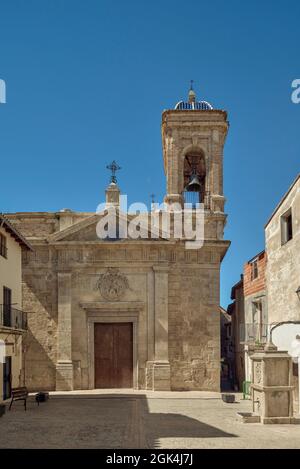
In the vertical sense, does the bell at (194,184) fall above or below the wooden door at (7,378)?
above

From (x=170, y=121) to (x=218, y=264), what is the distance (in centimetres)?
691

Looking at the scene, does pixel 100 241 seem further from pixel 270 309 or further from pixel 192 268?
pixel 270 309

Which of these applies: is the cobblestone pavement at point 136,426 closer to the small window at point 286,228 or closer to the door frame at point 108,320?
the door frame at point 108,320

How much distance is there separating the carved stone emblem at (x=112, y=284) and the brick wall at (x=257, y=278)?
19.3 feet

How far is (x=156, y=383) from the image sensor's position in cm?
2716

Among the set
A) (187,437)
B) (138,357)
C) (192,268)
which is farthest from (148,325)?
(187,437)

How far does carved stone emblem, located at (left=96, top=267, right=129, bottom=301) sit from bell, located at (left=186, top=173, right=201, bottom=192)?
17.9 ft

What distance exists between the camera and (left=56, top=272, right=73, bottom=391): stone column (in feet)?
89.4

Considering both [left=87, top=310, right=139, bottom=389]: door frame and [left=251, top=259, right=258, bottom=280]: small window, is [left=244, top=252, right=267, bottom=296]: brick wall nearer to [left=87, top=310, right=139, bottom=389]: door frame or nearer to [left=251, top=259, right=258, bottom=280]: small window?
[left=251, top=259, right=258, bottom=280]: small window

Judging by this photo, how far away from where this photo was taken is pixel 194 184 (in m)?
29.8

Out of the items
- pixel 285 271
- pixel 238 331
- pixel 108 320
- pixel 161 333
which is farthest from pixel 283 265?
pixel 238 331

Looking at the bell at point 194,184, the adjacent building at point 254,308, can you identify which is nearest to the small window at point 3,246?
the bell at point 194,184

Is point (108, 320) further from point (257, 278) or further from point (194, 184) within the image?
point (194, 184)

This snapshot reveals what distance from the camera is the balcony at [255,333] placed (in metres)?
26.3
